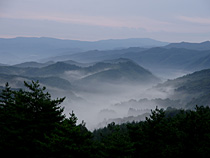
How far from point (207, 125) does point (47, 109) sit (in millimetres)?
19377

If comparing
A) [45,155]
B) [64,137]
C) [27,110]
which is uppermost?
[27,110]

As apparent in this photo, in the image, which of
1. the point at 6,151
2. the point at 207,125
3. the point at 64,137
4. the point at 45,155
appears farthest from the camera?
the point at 207,125

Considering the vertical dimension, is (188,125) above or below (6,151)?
above

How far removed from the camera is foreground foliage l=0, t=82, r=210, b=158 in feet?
77.1

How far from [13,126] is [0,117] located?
588 centimetres

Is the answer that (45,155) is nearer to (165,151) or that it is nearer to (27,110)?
(27,110)

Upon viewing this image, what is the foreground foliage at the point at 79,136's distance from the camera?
23.5 metres

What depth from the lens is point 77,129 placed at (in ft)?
76.0

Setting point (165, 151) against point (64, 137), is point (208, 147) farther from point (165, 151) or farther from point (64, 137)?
point (64, 137)

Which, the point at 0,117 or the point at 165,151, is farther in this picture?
the point at 0,117

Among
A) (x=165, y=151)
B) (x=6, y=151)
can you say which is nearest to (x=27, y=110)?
(x=6, y=151)

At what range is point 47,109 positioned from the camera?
1153 inches

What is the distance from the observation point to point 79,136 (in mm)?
23469

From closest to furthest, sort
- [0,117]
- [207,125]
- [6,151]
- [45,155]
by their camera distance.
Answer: [45,155] → [6,151] → [207,125] → [0,117]
